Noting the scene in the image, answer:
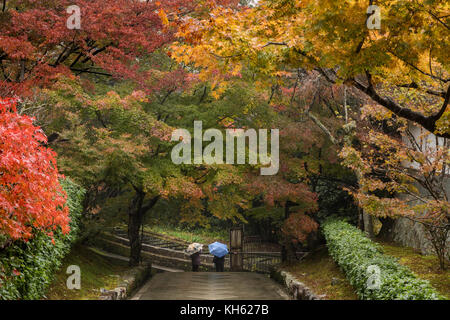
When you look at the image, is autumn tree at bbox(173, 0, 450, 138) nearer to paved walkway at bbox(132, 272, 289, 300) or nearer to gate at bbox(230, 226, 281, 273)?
paved walkway at bbox(132, 272, 289, 300)

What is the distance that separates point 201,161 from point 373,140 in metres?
5.02

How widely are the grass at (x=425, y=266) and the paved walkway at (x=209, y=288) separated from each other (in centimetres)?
334

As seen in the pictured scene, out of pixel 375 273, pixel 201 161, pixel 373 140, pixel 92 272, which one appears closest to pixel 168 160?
pixel 201 161

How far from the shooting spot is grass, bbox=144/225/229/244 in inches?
1055

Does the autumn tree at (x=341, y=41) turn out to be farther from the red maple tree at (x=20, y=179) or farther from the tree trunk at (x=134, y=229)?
the tree trunk at (x=134, y=229)

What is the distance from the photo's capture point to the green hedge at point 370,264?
5.66 m

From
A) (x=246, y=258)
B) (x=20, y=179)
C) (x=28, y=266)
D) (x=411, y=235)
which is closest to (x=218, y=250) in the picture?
(x=246, y=258)

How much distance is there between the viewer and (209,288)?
12.3 metres

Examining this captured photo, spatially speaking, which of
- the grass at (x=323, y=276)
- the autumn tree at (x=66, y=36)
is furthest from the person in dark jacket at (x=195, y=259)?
the autumn tree at (x=66, y=36)

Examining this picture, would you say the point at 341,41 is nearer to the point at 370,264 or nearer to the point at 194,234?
the point at 370,264

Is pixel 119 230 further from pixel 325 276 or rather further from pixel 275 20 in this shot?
pixel 275 20

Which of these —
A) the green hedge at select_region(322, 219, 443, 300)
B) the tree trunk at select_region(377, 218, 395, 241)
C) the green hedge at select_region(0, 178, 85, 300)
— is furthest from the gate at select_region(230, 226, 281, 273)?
the green hedge at select_region(0, 178, 85, 300)

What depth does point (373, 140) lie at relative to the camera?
10219mm

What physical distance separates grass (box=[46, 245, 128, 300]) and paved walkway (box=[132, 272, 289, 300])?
1.02 meters
